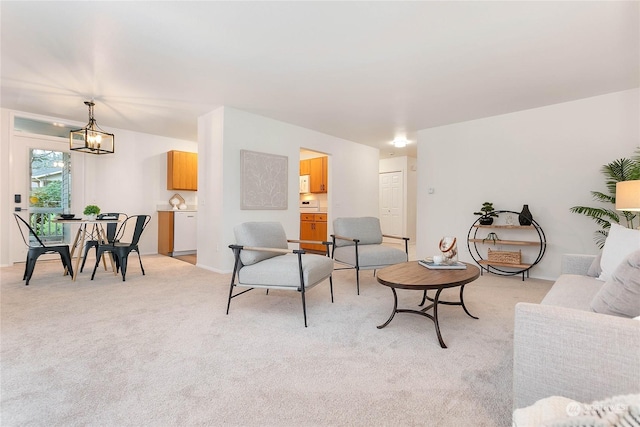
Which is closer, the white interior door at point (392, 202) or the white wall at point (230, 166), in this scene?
the white wall at point (230, 166)

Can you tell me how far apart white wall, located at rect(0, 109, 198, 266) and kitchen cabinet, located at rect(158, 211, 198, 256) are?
0.69 ft

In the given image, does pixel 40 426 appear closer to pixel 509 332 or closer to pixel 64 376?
pixel 64 376

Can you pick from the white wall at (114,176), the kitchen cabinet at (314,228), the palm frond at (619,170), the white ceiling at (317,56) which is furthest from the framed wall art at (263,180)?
the palm frond at (619,170)

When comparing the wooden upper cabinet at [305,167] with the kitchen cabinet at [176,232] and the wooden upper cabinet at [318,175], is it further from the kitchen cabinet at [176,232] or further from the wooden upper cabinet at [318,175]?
the kitchen cabinet at [176,232]

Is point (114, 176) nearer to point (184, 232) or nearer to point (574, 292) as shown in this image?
point (184, 232)

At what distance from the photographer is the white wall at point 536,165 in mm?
3889

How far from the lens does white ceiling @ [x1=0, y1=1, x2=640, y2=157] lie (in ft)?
7.57

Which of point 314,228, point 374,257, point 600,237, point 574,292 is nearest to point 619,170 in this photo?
point 600,237

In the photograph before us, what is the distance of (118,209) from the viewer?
19.2 feet

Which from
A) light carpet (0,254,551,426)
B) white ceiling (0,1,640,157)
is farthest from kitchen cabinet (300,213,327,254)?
light carpet (0,254,551,426)

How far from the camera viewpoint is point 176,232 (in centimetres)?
612

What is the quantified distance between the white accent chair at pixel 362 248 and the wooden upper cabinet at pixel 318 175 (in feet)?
8.29

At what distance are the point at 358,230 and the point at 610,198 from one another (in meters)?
2.96

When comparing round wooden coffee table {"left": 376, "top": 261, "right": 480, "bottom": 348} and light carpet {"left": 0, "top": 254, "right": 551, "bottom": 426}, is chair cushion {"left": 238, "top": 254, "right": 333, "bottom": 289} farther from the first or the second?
round wooden coffee table {"left": 376, "top": 261, "right": 480, "bottom": 348}
